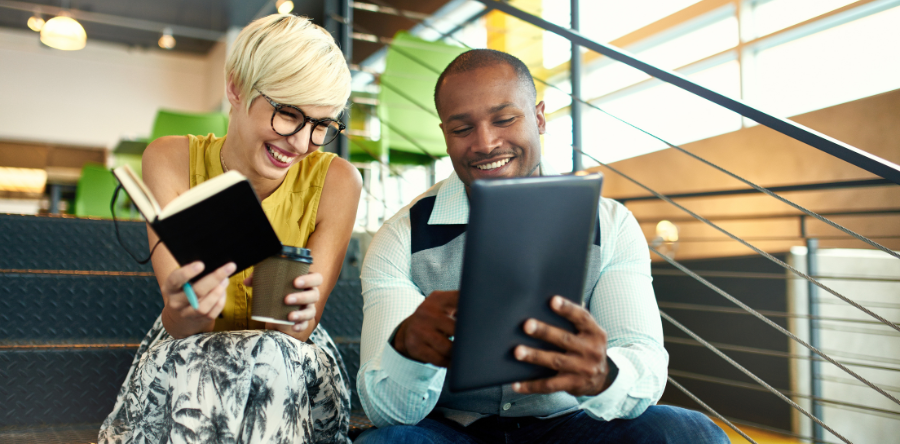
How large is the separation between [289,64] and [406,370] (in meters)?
0.68

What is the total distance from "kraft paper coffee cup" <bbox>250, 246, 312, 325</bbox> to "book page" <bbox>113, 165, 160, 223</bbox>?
0.63 ft

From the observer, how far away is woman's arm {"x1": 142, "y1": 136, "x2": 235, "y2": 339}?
36.8 inches

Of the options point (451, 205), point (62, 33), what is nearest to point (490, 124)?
point (451, 205)

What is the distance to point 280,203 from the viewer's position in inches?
54.1

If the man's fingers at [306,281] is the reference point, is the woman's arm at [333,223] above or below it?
above

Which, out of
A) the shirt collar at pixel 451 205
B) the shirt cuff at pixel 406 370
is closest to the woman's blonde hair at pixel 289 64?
the shirt collar at pixel 451 205

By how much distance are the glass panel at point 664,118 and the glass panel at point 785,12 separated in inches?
13.9

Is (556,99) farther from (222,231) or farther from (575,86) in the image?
(222,231)

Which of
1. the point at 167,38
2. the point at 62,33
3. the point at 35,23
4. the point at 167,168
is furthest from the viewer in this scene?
the point at 167,38

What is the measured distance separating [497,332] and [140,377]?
0.73 m

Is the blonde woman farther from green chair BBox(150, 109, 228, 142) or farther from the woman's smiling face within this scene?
green chair BBox(150, 109, 228, 142)

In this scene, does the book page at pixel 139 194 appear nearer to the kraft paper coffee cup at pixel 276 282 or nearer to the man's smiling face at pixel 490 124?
the kraft paper coffee cup at pixel 276 282

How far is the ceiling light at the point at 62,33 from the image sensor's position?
19.9 feet

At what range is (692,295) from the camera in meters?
3.87
